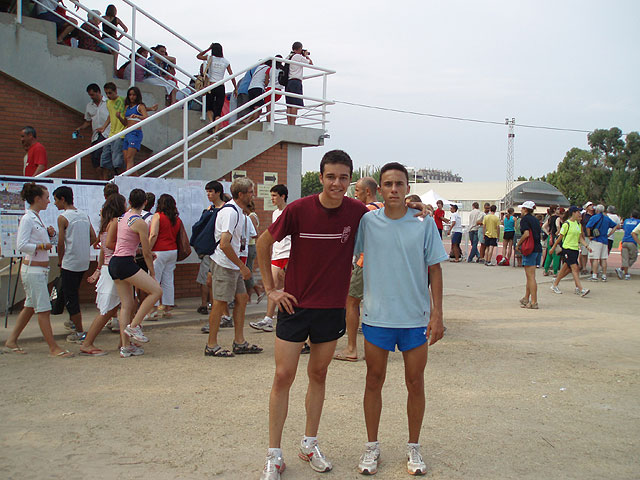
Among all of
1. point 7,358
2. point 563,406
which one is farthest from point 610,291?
point 7,358

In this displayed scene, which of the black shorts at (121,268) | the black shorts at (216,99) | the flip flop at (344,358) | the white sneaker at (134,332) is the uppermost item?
the black shorts at (216,99)

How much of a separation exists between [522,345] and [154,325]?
5.06 meters

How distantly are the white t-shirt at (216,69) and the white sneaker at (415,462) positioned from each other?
403 inches

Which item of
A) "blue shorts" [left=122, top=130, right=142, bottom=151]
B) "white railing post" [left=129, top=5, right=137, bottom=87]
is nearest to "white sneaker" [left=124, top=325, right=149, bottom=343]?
"blue shorts" [left=122, top=130, right=142, bottom=151]

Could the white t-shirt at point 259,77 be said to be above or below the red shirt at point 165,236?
above

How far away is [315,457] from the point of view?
3.81 meters

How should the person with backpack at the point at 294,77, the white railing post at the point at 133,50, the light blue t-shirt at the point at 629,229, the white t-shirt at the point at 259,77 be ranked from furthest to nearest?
the light blue t-shirt at the point at 629,229, the person with backpack at the point at 294,77, the white t-shirt at the point at 259,77, the white railing post at the point at 133,50

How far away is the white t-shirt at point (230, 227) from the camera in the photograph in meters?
6.33

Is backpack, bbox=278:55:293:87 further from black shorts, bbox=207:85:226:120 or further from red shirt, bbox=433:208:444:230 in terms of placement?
red shirt, bbox=433:208:444:230

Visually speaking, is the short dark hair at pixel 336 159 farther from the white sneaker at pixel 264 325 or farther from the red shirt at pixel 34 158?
the red shirt at pixel 34 158

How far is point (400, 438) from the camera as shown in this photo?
4.36 m

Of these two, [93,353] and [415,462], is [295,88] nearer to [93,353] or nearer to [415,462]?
[93,353]

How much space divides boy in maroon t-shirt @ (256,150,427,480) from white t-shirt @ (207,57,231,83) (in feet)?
30.6

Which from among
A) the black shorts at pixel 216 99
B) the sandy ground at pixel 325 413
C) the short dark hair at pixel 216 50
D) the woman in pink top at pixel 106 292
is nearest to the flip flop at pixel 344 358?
the sandy ground at pixel 325 413
